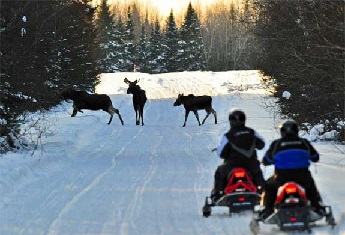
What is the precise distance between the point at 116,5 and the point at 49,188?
126767 mm

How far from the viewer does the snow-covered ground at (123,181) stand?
804 centimetres

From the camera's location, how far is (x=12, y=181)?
1088cm

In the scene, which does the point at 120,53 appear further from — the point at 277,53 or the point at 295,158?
the point at 295,158

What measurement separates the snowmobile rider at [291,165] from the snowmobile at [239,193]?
590 mm

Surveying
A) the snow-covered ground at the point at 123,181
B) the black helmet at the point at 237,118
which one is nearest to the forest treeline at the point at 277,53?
the snow-covered ground at the point at 123,181

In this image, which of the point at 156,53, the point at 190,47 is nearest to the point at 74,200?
the point at 190,47

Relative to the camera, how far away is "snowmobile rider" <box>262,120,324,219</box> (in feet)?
23.6

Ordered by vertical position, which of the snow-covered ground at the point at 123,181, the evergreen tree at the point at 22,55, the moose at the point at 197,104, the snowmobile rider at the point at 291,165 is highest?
the evergreen tree at the point at 22,55

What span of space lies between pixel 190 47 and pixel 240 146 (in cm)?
7342

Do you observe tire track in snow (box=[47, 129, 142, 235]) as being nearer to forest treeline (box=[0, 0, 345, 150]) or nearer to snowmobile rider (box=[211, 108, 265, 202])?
snowmobile rider (box=[211, 108, 265, 202])

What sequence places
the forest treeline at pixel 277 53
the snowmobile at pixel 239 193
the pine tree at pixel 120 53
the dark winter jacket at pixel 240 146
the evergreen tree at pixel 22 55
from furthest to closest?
the pine tree at pixel 120 53
the evergreen tree at pixel 22 55
the forest treeline at pixel 277 53
the dark winter jacket at pixel 240 146
the snowmobile at pixel 239 193

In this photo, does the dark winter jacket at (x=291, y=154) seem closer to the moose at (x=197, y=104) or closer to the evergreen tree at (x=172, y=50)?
the moose at (x=197, y=104)

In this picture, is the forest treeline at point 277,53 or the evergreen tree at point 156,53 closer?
the forest treeline at point 277,53

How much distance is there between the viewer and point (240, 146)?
323 inches
